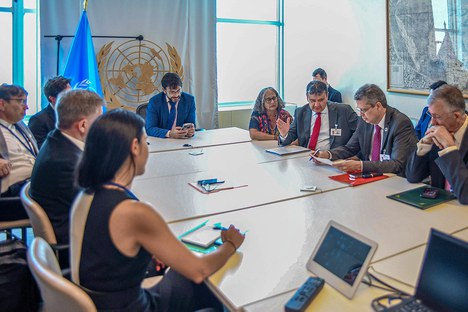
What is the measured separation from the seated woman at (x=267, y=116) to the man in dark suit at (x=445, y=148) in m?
1.74

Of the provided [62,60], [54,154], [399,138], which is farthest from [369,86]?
[62,60]

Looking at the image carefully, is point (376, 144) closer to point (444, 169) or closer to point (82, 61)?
point (444, 169)

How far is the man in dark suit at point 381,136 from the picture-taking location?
9.07ft

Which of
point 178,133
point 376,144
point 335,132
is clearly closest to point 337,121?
point 335,132

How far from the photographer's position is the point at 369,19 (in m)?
5.27

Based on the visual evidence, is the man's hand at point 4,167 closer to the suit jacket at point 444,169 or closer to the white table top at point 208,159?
the white table top at point 208,159

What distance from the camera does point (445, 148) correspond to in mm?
2250

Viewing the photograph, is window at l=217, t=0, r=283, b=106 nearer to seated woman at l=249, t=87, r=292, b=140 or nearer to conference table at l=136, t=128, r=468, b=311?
seated woman at l=249, t=87, r=292, b=140

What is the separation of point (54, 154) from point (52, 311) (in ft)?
3.21

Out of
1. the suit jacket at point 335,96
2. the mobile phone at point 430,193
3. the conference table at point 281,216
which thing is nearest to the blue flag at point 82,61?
the conference table at point 281,216

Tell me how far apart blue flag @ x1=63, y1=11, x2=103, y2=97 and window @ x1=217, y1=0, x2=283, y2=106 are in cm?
202

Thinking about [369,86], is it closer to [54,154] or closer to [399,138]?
[399,138]

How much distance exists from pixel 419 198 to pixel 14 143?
2703 millimetres

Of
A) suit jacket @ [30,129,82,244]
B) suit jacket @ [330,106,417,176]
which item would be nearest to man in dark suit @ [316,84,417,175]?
suit jacket @ [330,106,417,176]
